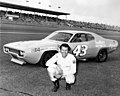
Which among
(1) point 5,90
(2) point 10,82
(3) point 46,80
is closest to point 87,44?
(3) point 46,80

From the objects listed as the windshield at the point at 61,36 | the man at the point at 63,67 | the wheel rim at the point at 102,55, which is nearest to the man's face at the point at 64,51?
the man at the point at 63,67

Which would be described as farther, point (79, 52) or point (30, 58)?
point (79, 52)

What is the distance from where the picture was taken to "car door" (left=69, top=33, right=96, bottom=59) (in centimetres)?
822

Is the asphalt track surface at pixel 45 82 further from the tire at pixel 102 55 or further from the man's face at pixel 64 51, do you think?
the tire at pixel 102 55

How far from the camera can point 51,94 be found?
15.9 ft

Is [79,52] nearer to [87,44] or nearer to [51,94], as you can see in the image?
[87,44]

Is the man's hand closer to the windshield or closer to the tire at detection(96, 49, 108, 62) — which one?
the windshield

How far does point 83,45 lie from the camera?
852 centimetres

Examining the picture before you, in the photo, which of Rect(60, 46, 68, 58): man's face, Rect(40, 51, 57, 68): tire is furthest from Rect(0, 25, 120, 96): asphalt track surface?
Rect(60, 46, 68, 58): man's face

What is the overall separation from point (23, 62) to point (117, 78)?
10.3ft

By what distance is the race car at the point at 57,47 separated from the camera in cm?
732

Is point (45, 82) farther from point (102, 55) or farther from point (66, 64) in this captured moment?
point (102, 55)

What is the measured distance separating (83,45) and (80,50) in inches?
10.2

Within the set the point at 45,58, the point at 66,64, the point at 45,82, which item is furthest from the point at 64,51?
the point at 45,58
